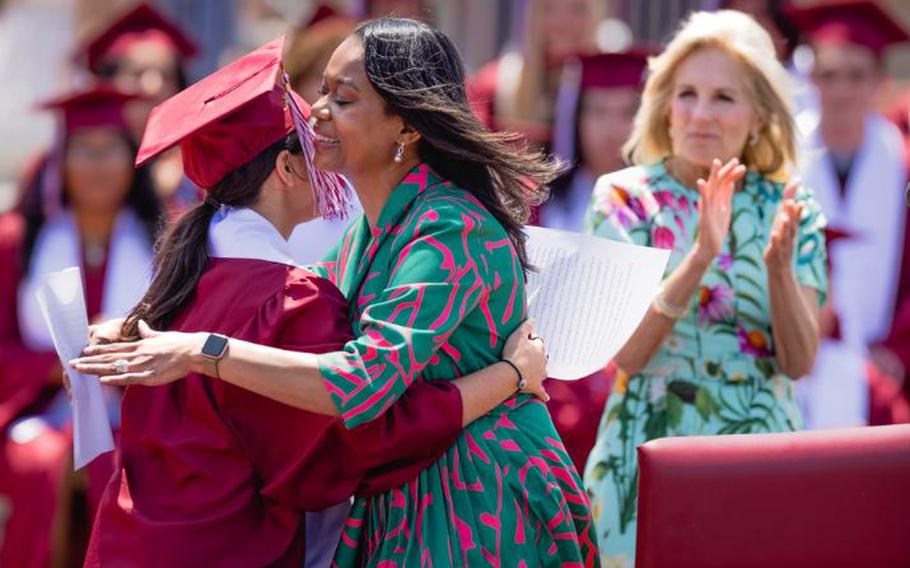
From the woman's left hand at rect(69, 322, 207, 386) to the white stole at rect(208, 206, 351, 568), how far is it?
0.28m

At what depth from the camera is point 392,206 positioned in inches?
127

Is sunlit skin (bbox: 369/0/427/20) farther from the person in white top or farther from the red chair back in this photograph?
the red chair back

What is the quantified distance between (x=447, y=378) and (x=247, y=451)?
370mm

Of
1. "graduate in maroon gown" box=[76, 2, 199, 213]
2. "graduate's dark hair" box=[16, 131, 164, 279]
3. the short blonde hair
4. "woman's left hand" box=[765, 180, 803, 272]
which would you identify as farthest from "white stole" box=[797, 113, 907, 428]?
"graduate in maroon gown" box=[76, 2, 199, 213]

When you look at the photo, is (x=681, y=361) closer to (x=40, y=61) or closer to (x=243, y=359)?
(x=243, y=359)

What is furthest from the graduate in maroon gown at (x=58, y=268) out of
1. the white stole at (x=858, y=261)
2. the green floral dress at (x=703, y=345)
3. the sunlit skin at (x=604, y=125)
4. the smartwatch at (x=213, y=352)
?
the smartwatch at (x=213, y=352)

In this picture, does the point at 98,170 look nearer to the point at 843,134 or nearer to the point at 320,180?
the point at 843,134

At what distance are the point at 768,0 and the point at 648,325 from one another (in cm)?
334

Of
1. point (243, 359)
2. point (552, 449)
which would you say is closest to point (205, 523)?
point (243, 359)

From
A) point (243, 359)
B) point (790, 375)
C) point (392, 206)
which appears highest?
point (392, 206)

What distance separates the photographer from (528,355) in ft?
10.6

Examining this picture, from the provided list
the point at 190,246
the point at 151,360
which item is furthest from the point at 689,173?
the point at 151,360

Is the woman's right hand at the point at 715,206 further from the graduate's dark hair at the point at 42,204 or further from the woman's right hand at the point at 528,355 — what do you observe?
the graduate's dark hair at the point at 42,204

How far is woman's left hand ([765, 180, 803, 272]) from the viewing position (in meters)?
4.04
